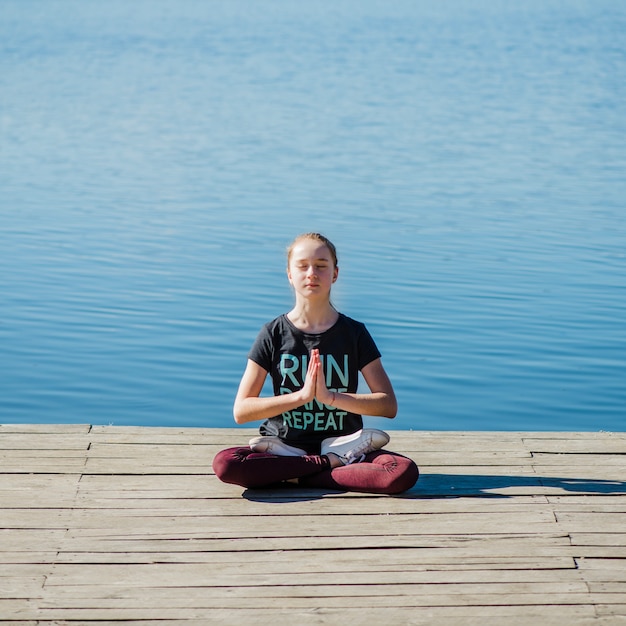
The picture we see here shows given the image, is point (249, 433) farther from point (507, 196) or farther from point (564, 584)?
point (507, 196)

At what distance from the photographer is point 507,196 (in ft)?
48.3

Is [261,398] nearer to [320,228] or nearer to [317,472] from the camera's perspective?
[317,472]

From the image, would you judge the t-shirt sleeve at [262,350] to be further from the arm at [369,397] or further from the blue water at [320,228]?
the blue water at [320,228]

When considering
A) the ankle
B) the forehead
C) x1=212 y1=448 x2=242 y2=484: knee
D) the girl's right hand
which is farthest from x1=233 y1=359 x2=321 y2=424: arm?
the forehead

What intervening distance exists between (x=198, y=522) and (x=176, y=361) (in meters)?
4.54

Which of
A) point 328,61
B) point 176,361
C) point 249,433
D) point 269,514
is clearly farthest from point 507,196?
point 328,61

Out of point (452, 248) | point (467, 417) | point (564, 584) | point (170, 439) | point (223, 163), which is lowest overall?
point (564, 584)

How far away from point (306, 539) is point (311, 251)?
47.2 inches

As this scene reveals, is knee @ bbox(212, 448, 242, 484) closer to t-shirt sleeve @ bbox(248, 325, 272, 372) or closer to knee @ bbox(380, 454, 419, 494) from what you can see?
t-shirt sleeve @ bbox(248, 325, 272, 372)

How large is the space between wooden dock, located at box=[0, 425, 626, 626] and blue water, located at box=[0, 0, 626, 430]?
8.67 feet

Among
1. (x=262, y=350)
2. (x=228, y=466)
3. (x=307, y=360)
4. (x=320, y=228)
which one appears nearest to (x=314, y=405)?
(x=307, y=360)

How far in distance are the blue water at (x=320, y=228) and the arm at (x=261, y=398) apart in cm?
Answer: 304

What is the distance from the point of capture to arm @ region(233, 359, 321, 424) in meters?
4.46

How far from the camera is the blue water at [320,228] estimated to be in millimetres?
8469
